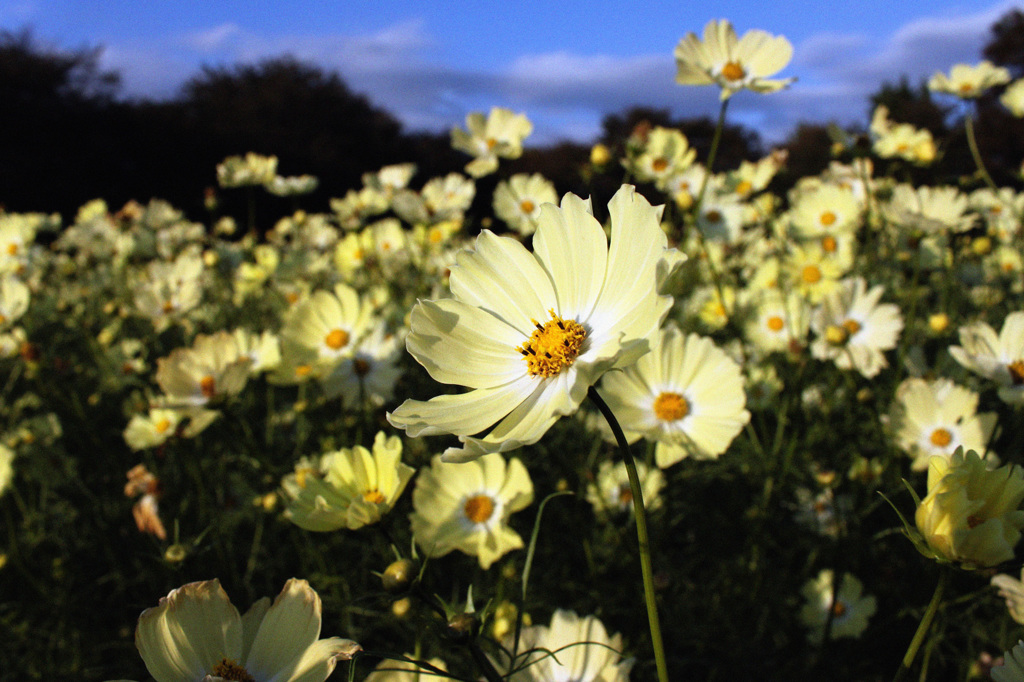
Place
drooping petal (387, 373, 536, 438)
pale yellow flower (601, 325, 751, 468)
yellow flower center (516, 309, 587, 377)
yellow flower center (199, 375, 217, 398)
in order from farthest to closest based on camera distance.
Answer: yellow flower center (199, 375, 217, 398)
pale yellow flower (601, 325, 751, 468)
yellow flower center (516, 309, 587, 377)
drooping petal (387, 373, 536, 438)

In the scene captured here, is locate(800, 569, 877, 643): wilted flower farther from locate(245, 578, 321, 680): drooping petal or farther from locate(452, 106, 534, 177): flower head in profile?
locate(452, 106, 534, 177): flower head in profile

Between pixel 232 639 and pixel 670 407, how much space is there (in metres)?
0.88

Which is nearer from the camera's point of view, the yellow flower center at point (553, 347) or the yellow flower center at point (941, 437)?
the yellow flower center at point (553, 347)

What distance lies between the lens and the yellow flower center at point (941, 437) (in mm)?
1420

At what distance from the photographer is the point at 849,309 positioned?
192cm

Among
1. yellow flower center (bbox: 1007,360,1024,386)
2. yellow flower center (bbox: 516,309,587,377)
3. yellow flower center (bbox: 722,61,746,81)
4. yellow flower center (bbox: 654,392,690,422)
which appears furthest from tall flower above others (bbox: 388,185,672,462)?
yellow flower center (bbox: 722,61,746,81)

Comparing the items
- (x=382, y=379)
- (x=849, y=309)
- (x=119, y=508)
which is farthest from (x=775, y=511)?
(x=119, y=508)

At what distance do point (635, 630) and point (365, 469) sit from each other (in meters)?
0.86

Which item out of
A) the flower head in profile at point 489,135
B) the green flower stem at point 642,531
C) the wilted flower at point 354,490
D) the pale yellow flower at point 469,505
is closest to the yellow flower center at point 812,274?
the flower head in profile at point 489,135

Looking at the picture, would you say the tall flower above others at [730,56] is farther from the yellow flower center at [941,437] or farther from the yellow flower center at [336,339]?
the yellow flower center at [336,339]

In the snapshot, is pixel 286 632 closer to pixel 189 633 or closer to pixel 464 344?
pixel 189 633

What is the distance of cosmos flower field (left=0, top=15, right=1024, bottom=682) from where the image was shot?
2.08ft

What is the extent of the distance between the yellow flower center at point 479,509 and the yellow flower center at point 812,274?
1607 mm

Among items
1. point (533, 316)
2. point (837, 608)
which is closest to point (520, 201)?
point (837, 608)
